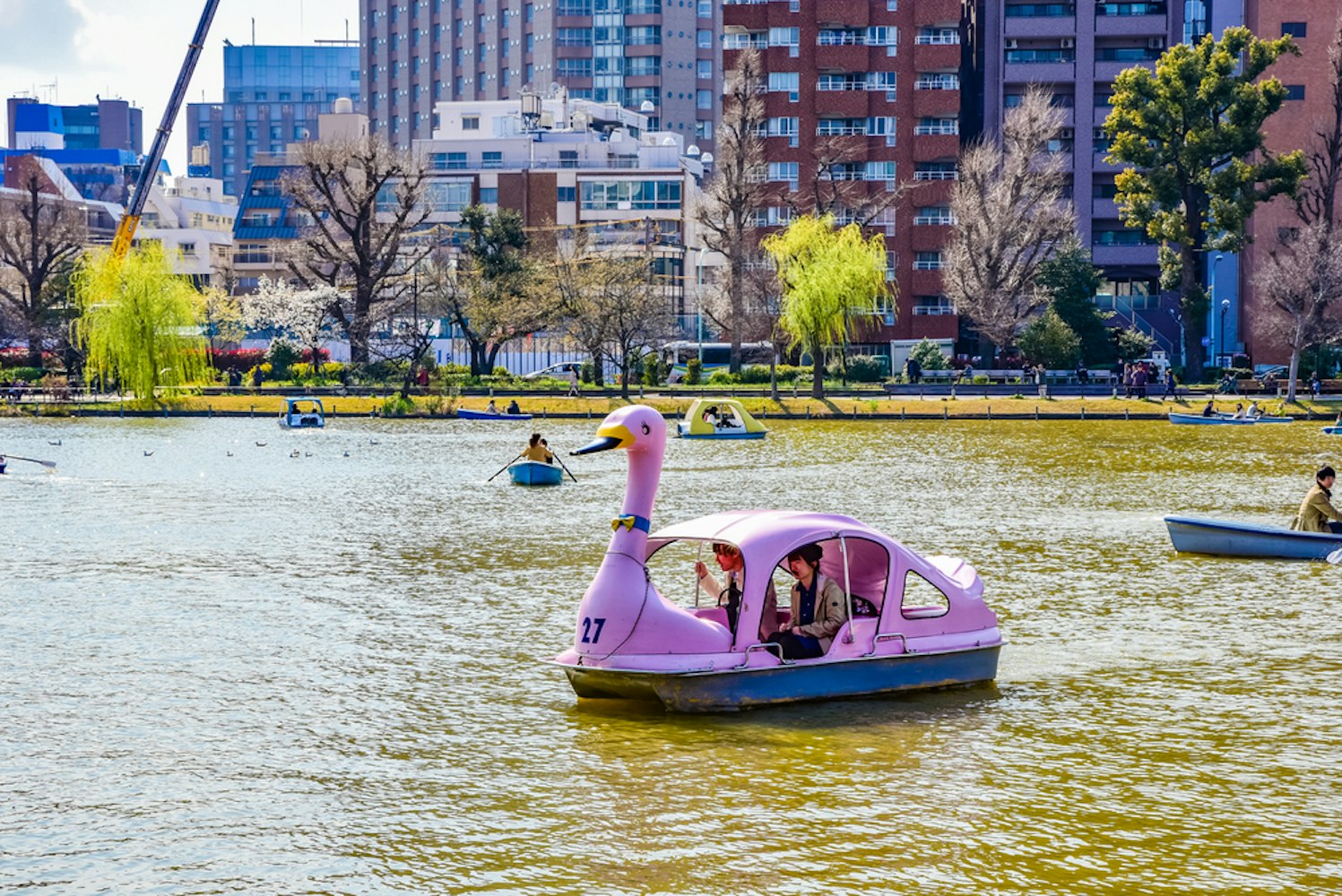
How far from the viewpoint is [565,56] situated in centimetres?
17688

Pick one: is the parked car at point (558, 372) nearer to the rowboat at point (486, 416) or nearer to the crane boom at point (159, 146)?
the rowboat at point (486, 416)

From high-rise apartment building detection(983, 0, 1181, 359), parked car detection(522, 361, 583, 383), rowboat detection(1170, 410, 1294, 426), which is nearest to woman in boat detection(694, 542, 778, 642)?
rowboat detection(1170, 410, 1294, 426)

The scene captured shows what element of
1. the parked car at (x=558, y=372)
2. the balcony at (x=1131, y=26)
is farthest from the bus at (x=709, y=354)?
the balcony at (x=1131, y=26)

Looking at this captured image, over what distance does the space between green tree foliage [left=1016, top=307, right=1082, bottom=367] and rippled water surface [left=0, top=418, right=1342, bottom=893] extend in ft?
192

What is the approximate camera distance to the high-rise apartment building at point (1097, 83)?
111 m

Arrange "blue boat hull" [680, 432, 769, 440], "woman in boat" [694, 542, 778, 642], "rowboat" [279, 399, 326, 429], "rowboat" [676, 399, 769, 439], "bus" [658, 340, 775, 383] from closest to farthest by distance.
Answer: "woman in boat" [694, 542, 778, 642], "blue boat hull" [680, 432, 769, 440], "rowboat" [676, 399, 769, 439], "rowboat" [279, 399, 326, 429], "bus" [658, 340, 775, 383]

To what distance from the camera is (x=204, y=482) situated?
151 ft

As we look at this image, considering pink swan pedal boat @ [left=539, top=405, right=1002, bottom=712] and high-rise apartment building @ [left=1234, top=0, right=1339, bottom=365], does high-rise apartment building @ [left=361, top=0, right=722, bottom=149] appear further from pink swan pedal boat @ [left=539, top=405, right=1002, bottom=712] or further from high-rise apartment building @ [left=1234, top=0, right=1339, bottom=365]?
pink swan pedal boat @ [left=539, top=405, right=1002, bottom=712]

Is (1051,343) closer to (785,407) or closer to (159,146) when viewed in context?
(785,407)

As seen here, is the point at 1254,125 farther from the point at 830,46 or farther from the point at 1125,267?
the point at 830,46

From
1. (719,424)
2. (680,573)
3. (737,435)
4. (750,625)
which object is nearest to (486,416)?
(719,424)

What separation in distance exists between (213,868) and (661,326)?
287 ft

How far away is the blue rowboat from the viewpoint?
4456 cm

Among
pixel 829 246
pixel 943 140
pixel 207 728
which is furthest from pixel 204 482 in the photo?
pixel 943 140
